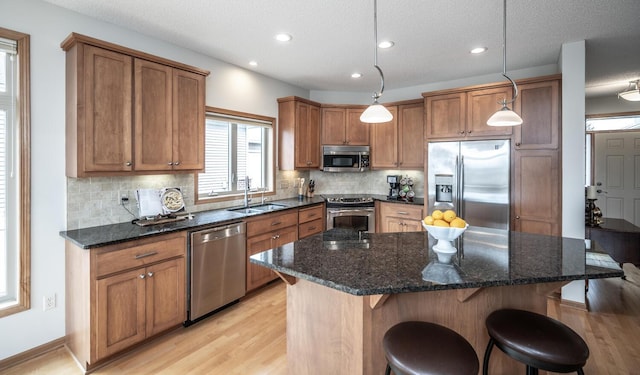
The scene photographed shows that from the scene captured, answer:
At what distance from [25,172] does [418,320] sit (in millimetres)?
2895

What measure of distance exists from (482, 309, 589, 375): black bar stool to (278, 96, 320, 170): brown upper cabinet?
11.0 ft

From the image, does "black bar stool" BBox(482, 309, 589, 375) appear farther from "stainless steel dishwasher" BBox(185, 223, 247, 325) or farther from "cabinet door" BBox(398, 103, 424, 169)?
"cabinet door" BBox(398, 103, 424, 169)

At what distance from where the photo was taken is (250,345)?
2.50 metres

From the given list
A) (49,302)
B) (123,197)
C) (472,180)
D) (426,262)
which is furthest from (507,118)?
(49,302)

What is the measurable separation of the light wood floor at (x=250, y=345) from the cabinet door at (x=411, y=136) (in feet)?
7.83

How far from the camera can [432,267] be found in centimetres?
155

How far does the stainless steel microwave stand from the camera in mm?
4879

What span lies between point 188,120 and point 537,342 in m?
3.07

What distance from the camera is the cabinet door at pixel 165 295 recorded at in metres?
2.45

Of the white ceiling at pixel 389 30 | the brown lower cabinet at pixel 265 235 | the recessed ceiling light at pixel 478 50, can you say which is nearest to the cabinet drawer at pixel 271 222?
the brown lower cabinet at pixel 265 235

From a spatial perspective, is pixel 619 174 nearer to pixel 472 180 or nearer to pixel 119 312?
pixel 472 180

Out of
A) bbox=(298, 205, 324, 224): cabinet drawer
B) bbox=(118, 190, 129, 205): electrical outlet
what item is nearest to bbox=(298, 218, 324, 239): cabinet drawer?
bbox=(298, 205, 324, 224): cabinet drawer

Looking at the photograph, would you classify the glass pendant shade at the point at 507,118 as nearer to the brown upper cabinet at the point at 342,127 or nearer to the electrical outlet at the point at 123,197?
the brown upper cabinet at the point at 342,127

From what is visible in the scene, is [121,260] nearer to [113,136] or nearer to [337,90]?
[113,136]
